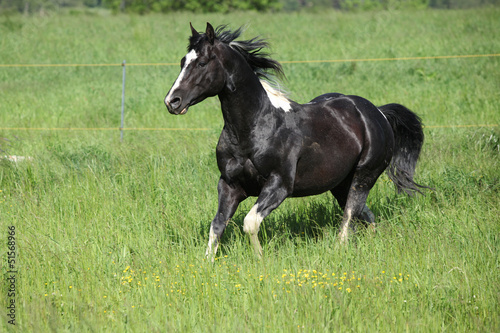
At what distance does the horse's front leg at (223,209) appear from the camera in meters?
4.46

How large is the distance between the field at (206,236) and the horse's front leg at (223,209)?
0.17m

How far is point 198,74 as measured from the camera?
4.19 metres

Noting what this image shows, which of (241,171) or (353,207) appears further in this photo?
(353,207)

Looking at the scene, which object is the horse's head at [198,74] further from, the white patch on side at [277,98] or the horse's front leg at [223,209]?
the horse's front leg at [223,209]

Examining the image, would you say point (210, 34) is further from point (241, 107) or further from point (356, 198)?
point (356, 198)

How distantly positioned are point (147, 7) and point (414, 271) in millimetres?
42184

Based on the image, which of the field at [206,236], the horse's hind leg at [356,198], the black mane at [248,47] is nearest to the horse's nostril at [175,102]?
the black mane at [248,47]

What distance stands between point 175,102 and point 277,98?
102 cm

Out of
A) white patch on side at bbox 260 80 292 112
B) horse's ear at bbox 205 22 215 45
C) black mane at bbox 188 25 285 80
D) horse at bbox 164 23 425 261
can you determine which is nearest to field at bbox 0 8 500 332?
horse at bbox 164 23 425 261

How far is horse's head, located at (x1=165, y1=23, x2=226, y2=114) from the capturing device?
4.11 meters

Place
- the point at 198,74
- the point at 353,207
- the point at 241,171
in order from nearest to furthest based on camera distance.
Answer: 1. the point at 198,74
2. the point at 241,171
3. the point at 353,207

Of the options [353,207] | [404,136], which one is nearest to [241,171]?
[353,207]

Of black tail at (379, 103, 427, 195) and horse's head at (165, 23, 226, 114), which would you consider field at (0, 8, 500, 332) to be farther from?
horse's head at (165, 23, 226, 114)

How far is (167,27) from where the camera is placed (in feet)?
70.5
